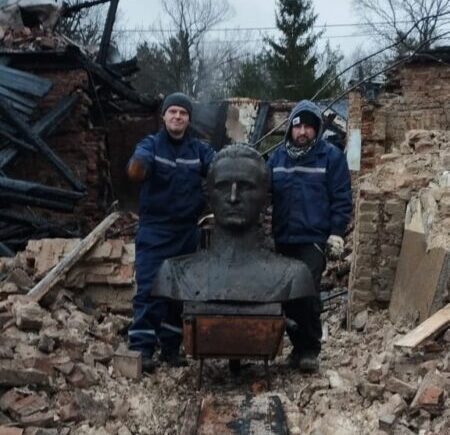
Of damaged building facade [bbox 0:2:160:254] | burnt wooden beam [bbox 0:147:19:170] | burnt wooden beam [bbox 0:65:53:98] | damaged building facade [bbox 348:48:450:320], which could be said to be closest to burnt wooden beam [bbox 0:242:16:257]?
damaged building facade [bbox 0:2:160:254]

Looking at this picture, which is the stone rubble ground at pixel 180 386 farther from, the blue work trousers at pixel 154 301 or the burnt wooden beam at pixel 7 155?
the burnt wooden beam at pixel 7 155

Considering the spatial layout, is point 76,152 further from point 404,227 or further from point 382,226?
point 404,227

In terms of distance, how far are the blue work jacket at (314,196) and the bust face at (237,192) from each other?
251 millimetres

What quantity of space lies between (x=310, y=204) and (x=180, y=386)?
1.44 metres

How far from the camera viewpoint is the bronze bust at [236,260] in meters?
4.22

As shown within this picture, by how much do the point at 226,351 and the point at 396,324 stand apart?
5.03 ft

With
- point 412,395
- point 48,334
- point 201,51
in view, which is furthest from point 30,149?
point 201,51

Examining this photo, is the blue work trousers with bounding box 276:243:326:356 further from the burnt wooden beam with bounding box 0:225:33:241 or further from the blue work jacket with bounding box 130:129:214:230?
the burnt wooden beam with bounding box 0:225:33:241

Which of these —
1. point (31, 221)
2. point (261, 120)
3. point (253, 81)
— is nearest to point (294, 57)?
point (253, 81)

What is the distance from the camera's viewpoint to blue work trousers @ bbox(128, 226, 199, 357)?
4.69 meters

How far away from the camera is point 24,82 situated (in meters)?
10.4

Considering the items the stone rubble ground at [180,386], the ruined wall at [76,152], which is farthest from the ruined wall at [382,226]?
the ruined wall at [76,152]

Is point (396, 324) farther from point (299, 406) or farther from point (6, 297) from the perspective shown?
point (6, 297)

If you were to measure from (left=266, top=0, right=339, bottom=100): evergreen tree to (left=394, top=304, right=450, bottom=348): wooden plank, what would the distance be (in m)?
19.6
